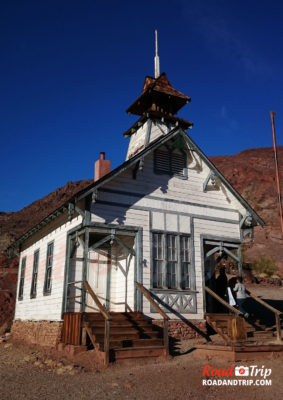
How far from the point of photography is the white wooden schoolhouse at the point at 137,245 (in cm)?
1318

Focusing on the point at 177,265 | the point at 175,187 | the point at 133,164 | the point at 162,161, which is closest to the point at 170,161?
the point at 162,161

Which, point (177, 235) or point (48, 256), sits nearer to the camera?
point (177, 235)

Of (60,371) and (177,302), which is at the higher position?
(177,302)

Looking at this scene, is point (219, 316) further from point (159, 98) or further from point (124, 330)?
point (159, 98)

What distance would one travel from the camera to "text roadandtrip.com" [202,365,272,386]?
862 centimetres

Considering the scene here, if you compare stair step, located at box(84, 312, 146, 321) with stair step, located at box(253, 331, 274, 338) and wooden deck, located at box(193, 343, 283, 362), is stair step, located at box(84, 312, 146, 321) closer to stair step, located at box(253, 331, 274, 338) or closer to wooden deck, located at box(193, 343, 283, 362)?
wooden deck, located at box(193, 343, 283, 362)

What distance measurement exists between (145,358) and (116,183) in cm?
628

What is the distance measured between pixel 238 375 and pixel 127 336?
11.7ft

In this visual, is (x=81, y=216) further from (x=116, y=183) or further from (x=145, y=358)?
(x=145, y=358)

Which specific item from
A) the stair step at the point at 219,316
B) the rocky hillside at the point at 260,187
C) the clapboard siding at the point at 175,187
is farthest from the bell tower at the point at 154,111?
the rocky hillside at the point at 260,187

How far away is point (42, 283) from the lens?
16516 millimetres

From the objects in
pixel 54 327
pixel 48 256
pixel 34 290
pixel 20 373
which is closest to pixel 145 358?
pixel 20 373

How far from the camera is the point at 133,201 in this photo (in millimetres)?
14523

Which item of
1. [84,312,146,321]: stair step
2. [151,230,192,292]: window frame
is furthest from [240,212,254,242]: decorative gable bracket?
[84,312,146,321]: stair step
